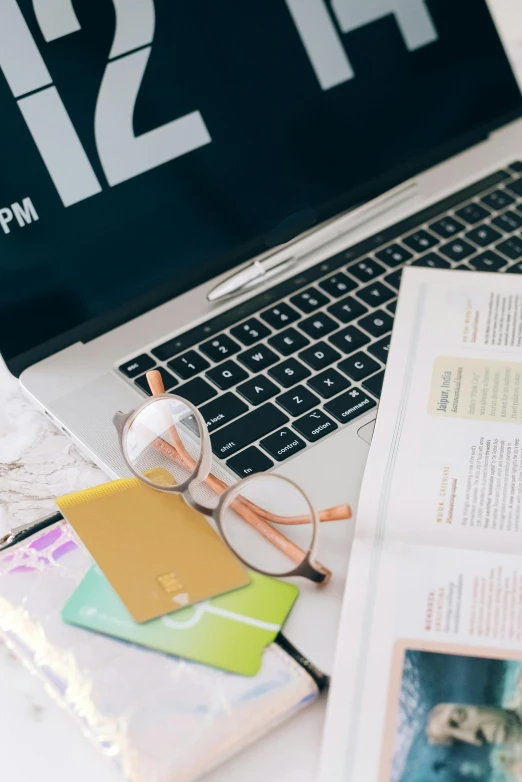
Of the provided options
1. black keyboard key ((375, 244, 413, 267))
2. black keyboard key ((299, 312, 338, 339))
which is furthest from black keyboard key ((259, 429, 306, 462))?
black keyboard key ((375, 244, 413, 267))

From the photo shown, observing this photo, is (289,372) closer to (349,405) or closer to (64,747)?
(349,405)

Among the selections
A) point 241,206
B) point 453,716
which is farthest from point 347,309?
point 453,716

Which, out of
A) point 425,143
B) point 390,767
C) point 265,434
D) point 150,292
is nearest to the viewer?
point 390,767

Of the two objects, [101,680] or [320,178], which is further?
[320,178]

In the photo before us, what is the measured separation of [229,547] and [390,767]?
0.15 m

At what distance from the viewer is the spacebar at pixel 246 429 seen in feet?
Answer: 1.89

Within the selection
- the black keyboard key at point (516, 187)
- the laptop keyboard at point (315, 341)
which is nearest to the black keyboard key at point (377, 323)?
the laptop keyboard at point (315, 341)

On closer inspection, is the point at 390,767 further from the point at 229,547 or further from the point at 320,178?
the point at 320,178

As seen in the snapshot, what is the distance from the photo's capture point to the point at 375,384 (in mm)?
617

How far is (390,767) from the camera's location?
1.34 ft

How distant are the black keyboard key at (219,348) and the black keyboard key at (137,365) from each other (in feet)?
0.13

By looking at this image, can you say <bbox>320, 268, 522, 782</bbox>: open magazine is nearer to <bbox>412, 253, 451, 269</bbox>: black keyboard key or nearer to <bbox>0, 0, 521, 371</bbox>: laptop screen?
<bbox>412, 253, 451, 269</bbox>: black keyboard key

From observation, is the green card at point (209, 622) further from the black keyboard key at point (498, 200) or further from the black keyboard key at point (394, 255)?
the black keyboard key at point (498, 200)

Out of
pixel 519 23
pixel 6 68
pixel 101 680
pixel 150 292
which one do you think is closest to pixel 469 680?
pixel 101 680
